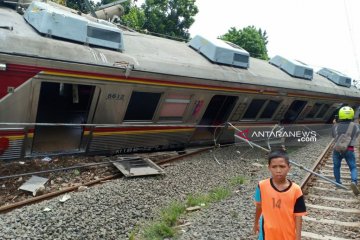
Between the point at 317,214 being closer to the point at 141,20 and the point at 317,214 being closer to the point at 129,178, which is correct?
the point at 129,178

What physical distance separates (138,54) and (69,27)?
1902 millimetres

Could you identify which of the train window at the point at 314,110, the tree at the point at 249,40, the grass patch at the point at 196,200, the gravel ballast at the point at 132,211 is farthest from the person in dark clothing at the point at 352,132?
the tree at the point at 249,40

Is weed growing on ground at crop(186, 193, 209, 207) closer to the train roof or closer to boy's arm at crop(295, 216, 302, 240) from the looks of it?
the train roof

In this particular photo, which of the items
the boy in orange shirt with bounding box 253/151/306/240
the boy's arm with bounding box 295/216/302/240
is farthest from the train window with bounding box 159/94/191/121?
the boy's arm with bounding box 295/216/302/240

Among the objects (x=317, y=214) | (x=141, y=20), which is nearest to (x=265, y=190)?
(x=317, y=214)

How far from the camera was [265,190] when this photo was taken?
3439 millimetres

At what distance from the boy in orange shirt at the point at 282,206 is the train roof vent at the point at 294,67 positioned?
13.8 m

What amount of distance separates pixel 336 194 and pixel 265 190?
5.25 meters

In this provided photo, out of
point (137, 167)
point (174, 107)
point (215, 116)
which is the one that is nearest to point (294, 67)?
point (215, 116)

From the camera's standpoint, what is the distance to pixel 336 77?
68.4 ft

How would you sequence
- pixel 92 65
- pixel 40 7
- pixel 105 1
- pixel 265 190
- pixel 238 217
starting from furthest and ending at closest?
pixel 105 1
pixel 40 7
pixel 92 65
pixel 238 217
pixel 265 190

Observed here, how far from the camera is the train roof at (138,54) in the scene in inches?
276

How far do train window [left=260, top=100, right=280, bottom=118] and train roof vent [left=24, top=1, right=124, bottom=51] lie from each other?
7.21 m

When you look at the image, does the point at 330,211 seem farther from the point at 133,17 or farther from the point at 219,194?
the point at 133,17
